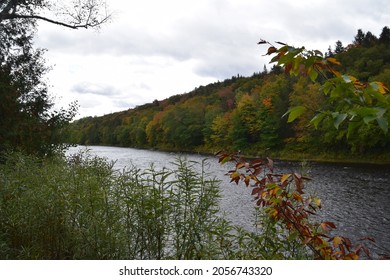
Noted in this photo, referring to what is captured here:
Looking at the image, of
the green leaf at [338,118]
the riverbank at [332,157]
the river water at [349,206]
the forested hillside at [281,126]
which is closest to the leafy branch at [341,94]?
the green leaf at [338,118]

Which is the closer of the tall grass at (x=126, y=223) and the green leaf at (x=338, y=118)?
the green leaf at (x=338, y=118)

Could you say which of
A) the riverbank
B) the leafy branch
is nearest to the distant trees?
the leafy branch

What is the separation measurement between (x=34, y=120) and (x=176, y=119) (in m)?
72.0

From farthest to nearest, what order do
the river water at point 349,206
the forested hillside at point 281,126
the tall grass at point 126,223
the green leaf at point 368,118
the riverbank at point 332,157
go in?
the forested hillside at point 281,126 < the riverbank at point 332,157 < the river water at point 349,206 < the tall grass at point 126,223 < the green leaf at point 368,118

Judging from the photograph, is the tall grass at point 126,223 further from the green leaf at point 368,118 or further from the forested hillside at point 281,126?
the forested hillside at point 281,126

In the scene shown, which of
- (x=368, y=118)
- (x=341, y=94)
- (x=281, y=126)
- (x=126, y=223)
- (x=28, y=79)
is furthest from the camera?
(x=281, y=126)

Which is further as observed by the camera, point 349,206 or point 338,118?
point 349,206

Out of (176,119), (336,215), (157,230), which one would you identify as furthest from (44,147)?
(176,119)

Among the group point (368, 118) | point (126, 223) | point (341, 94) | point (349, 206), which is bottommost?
point (349, 206)

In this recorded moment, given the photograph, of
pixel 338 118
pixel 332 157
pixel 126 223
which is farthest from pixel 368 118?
pixel 332 157

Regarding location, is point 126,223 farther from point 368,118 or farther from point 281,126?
point 281,126

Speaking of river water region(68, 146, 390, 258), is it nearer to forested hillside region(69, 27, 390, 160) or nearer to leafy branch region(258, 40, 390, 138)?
forested hillside region(69, 27, 390, 160)

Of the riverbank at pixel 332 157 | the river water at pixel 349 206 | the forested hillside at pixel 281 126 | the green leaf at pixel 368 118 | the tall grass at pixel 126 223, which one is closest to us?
the green leaf at pixel 368 118

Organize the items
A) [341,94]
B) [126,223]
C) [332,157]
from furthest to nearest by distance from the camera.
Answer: [332,157] < [126,223] < [341,94]
